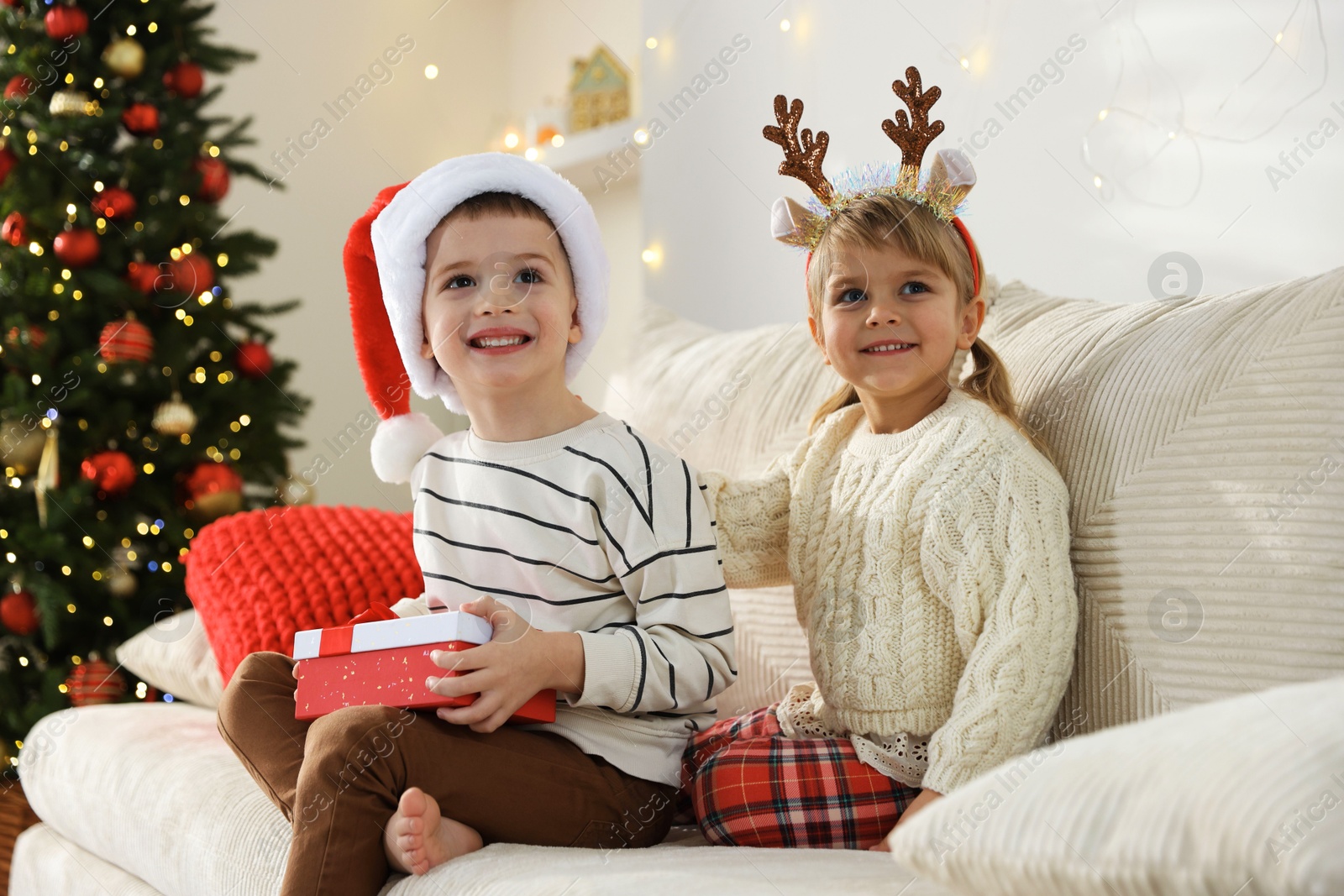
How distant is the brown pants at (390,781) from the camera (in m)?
0.87

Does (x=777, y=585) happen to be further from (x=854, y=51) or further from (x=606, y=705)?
(x=854, y=51)

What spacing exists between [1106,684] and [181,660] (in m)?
1.29

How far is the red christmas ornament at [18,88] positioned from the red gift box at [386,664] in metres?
1.77

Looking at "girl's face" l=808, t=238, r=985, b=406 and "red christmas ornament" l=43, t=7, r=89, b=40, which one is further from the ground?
"red christmas ornament" l=43, t=7, r=89, b=40

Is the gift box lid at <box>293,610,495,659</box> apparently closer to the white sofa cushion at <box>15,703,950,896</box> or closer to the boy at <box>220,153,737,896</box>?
the boy at <box>220,153,737,896</box>

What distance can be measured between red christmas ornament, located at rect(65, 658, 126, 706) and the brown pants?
1302 millimetres

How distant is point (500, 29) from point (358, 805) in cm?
363

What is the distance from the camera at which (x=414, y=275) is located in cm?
114

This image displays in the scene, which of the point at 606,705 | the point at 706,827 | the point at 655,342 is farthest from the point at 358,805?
the point at 655,342

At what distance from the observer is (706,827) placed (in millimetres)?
1032

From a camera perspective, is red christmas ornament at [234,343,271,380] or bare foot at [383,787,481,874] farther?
red christmas ornament at [234,343,271,380]

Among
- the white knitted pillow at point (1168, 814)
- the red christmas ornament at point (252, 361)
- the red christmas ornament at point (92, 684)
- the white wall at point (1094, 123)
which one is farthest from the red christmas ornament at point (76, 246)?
the white knitted pillow at point (1168, 814)

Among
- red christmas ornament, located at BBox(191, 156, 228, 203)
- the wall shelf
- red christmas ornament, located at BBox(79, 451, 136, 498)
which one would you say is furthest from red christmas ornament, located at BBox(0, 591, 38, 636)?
the wall shelf

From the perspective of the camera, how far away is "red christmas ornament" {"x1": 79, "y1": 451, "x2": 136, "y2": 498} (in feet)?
7.13
